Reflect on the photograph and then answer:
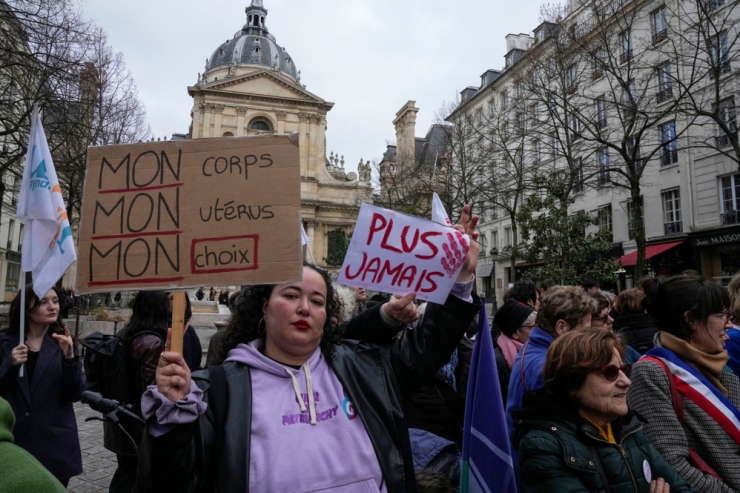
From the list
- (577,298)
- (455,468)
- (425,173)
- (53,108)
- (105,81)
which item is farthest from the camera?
(425,173)

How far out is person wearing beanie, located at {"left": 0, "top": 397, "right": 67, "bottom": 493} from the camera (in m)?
0.89

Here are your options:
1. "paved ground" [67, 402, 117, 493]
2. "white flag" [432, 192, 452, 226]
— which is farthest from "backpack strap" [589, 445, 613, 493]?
"paved ground" [67, 402, 117, 493]

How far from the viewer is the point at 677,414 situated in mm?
2408

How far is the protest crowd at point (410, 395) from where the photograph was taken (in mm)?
1687

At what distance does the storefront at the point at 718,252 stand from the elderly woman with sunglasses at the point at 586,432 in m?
20.4

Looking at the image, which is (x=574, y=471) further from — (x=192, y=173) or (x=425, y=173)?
(x=425, y=173)

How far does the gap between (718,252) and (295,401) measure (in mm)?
22826

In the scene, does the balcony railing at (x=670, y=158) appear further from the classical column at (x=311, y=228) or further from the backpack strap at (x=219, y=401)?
the classical column at (x=311, y=228)

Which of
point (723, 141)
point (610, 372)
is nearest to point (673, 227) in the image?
point (723, 141)

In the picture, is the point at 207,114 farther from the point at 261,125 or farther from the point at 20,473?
the point at 20,473

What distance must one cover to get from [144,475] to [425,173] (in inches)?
1051

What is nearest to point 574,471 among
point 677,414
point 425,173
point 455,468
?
point 455,468

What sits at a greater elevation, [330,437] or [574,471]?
[330,437]

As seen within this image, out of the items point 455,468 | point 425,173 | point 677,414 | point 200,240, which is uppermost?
point 425,173
